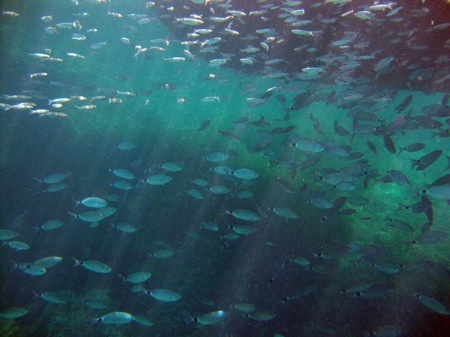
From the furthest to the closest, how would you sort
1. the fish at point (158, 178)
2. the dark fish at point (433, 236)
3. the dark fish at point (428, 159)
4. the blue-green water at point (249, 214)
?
the fish at point (158, 178) < the blue-green water at point (249, 214) < the dark fish at point (428, 159) < the dark fish at point (433, 236)

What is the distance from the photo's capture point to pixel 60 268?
10.1 meters

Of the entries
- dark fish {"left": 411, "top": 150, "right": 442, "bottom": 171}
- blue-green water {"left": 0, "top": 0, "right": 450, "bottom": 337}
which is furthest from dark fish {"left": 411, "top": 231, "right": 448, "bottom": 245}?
dark fish {"left": 411, "top": 150, "right": 442, "bottom": 171}

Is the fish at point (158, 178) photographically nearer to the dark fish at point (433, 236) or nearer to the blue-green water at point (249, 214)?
the blue-green water at point (249, 214)

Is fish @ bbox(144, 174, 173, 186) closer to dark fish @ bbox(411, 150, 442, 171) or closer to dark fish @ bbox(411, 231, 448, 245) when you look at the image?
dark fish @ bbox(411, 231, 448, 245)

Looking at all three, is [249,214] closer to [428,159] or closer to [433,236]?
[433,236]

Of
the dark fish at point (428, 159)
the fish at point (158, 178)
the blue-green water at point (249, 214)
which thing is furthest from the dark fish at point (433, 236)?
the fish at point (158, 178)

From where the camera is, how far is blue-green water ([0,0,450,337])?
7.48m

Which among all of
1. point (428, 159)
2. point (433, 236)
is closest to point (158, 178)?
point (433, 236)

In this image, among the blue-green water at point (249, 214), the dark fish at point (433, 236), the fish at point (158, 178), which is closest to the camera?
the dark fish at point (433, 236)

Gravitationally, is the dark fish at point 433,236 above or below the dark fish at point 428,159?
below

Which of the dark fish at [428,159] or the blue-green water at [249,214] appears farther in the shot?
the blue-green water at [249,214]

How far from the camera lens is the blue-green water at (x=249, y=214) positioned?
7477mm

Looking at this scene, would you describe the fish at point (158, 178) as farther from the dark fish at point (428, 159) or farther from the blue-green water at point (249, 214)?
the dark fish at point (428, 159)

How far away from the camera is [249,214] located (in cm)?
728
